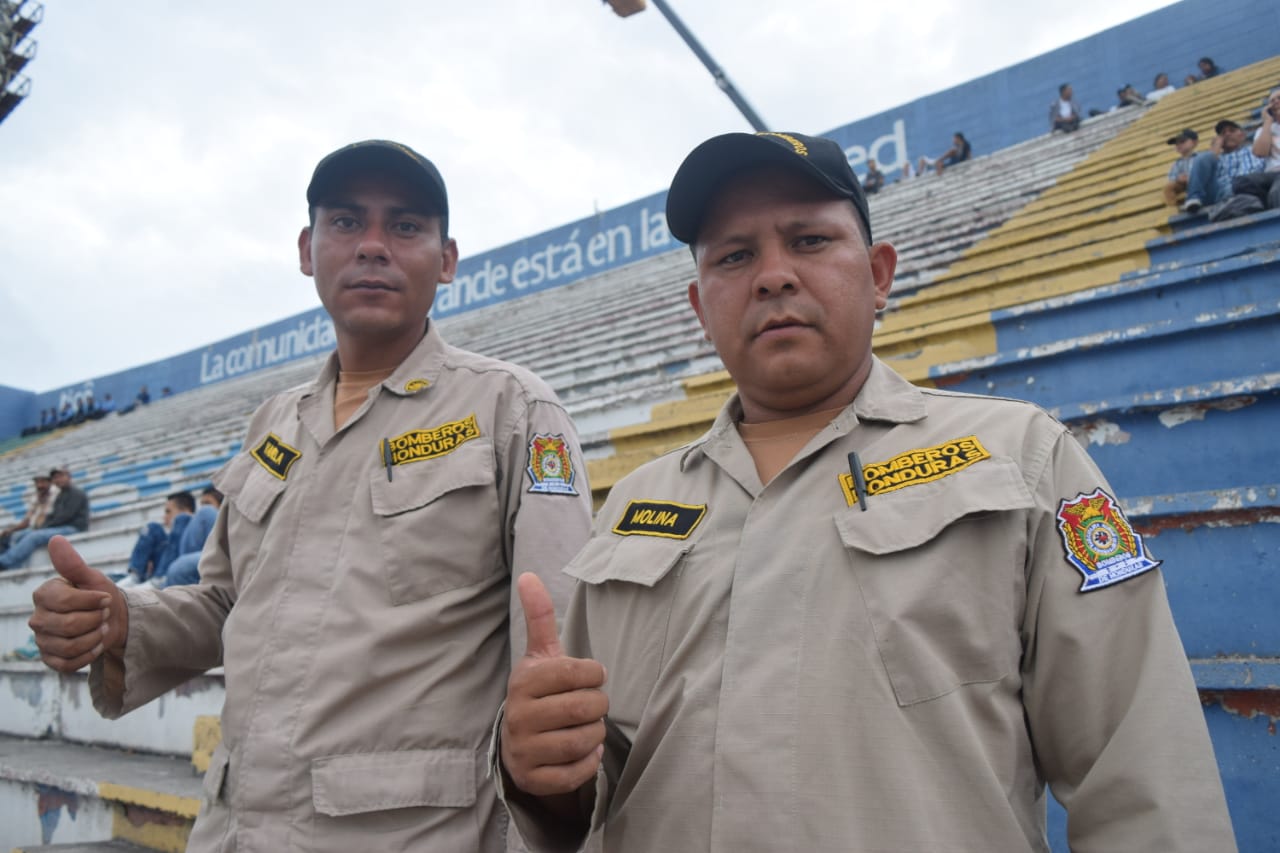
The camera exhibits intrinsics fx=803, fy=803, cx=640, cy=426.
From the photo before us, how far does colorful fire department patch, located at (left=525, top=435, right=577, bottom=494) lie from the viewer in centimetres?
119

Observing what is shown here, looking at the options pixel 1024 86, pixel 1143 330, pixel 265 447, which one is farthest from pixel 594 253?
pixel 265 447

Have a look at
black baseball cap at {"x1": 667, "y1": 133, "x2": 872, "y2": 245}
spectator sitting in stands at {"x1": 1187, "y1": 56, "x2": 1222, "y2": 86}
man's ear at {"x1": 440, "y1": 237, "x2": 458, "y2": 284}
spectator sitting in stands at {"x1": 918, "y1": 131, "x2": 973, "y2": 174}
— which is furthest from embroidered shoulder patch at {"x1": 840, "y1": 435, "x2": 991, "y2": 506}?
spectator sitting in stands at {"x1": 1187, "y1": 56, "x2": 1222, "y2": 86}

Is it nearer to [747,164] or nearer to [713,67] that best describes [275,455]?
[747,164]

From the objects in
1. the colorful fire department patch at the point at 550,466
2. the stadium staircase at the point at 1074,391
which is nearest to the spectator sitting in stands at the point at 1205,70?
the stadium staircase at the point at 1074,391

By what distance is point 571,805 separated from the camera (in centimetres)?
85

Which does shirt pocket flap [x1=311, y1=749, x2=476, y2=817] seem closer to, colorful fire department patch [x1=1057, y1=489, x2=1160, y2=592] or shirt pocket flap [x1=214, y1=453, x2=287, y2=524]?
shirt pocket flap [x1=214, y1=453, x2=287, y2=524]

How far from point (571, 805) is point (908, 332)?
2629mm

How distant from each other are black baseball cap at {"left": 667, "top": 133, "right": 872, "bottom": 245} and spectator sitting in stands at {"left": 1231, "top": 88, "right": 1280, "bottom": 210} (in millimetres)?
3209

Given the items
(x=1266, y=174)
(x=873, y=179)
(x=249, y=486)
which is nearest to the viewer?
(x=249, y=486)

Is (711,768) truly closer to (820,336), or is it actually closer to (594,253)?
(820,336)

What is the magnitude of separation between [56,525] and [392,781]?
235 inches

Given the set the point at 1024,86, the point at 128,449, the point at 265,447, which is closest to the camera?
the point at 265,447

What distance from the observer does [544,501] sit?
1169 millimetres

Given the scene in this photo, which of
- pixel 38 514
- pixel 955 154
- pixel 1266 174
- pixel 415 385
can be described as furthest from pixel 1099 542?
pixel 955 154
